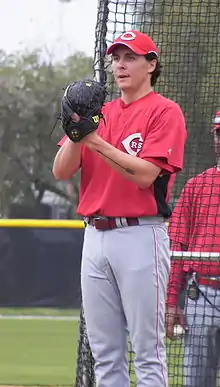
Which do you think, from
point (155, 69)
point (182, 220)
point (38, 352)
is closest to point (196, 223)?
point (182, 220)

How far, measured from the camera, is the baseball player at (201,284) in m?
4.94

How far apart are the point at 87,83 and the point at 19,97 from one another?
64.1 feet

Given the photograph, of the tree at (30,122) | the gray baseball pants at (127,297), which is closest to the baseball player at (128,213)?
the gray baseball pants at (127,297)

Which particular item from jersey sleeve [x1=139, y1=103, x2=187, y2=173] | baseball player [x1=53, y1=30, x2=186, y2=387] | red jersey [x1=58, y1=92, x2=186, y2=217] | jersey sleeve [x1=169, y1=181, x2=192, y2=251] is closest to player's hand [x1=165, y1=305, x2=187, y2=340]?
jersey sleeve [x1=169, y1=181, x2=192, y2=251]

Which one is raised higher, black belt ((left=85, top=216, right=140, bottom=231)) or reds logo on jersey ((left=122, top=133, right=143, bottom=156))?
reds logo on jersey ((left=122, top=133, right=143, bottom=156))

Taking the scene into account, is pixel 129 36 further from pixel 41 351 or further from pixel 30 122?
pixel 30 122

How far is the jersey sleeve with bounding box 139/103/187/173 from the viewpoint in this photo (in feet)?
12.5

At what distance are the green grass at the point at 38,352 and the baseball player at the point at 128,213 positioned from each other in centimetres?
265

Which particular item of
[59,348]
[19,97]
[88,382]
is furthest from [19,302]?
[19,97]

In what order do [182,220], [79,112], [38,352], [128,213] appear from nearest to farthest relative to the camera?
1. [79,112]
2. [128,213]
3. [182,220]
4. [38,352]

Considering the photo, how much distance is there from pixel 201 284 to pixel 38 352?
3.24 metres

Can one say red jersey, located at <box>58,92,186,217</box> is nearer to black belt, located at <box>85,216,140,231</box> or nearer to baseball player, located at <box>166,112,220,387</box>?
black belt, located at <box>85,216,140,231</box>

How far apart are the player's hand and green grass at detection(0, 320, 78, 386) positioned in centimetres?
159

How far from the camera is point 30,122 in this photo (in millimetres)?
23312
